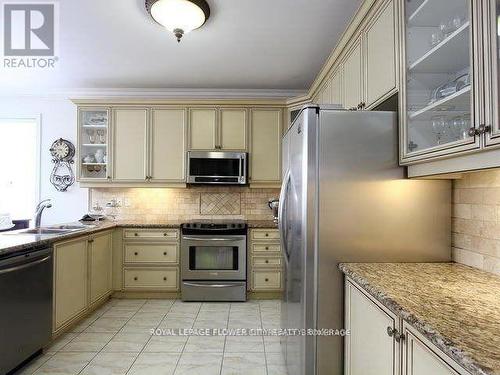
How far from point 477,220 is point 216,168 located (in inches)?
109

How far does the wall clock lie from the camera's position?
159 inches

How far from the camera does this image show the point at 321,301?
5.12ft

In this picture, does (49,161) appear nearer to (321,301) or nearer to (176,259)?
(176,259)

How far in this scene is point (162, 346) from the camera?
2469 millimetres

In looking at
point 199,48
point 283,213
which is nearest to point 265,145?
point 199,48

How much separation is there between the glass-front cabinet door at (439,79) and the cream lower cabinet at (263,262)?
225 cm

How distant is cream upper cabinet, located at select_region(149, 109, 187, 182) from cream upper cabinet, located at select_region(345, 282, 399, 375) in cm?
278

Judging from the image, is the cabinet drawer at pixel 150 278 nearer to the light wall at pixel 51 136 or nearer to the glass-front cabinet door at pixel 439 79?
the light wall at pixel 51 136

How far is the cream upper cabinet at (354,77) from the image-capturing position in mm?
2137

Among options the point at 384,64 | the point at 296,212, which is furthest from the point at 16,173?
the point at 384,64

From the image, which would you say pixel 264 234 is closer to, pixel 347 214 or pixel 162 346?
pixel 162 346

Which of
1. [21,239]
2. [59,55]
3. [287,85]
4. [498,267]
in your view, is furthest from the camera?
[287,85]

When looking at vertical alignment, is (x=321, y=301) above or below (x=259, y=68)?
below

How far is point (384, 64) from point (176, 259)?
287 cm
